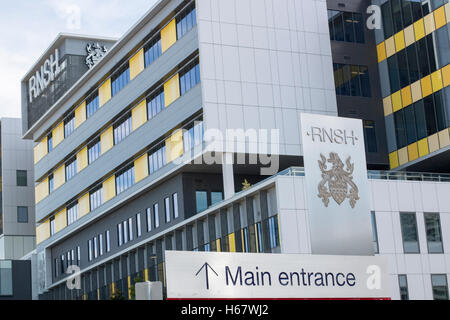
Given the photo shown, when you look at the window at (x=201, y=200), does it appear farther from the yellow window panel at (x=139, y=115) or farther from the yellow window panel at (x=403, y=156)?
the yellow window panel at (x=403, y=156)

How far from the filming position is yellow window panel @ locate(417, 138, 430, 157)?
57.2 m

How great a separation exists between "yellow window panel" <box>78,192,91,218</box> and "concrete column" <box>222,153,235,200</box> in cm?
Answer: 2358

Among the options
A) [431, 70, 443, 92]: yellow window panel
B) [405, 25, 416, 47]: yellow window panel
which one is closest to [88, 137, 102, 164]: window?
[405, 25, 416, 47]: yellow window panel

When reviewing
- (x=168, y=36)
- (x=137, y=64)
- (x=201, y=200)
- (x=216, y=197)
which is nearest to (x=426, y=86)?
(x=216, y=197)

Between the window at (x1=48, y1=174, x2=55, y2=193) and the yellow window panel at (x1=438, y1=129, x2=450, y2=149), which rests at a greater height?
the window at (x1=48, y1=174, x2=55, y2=193)

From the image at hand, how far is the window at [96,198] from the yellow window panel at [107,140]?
3.60 m

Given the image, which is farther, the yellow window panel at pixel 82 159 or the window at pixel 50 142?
the window at pixel 50 142

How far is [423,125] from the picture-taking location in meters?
57.8

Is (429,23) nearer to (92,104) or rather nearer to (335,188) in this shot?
(92,104)

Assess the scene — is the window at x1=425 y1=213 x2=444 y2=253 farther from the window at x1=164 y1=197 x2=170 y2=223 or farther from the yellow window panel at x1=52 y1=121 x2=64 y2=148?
the yellow window panel at x1=52 y1=121 x2=64 y2=148

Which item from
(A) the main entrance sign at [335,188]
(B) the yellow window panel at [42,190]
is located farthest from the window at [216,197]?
(A) the main entrance sign at [335,188]

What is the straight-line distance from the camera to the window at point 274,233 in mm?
48156

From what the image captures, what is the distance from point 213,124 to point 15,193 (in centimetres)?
5483

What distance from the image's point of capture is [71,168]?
80062mm
